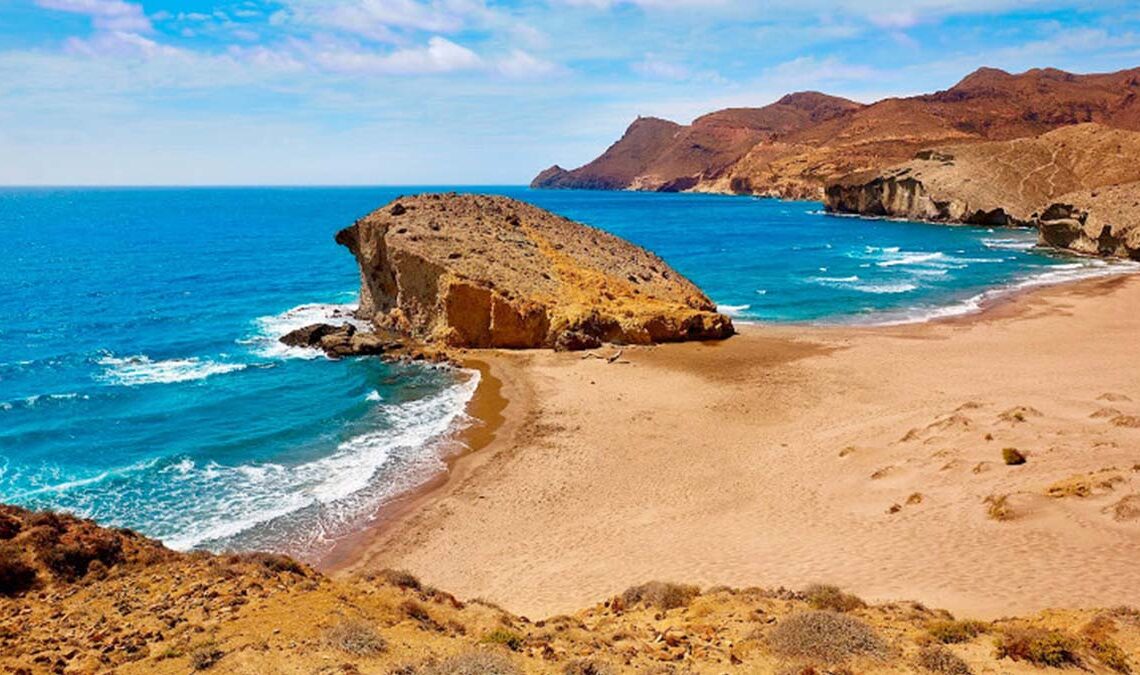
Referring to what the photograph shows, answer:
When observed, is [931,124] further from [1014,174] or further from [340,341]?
[340,341]

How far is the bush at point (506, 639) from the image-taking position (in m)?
9.74

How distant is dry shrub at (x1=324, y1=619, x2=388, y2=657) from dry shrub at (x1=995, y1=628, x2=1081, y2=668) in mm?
7898

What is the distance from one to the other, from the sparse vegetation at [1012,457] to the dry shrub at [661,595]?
1028 centimetres

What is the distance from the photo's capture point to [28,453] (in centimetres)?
2269

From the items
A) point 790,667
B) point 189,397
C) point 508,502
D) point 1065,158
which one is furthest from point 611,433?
point 1065,158

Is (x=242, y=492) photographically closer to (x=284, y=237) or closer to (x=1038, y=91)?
(x=284, y=237)

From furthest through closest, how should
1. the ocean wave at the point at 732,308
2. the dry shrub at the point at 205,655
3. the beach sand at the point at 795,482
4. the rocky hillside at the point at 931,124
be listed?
the rocky hillside at the point at 931,124, the ocean wave at the point at 732,308, the beach sand at the point at 795,482, the dry shrub at the point at 205,655

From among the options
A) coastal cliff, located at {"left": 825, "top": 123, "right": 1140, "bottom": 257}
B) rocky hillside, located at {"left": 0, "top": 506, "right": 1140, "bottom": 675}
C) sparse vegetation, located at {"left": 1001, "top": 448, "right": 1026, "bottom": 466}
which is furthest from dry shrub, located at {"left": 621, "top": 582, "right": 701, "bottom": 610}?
coastal cliff, located at {"left": 825, "top": 123, "right": 1140, "bottom": 257}

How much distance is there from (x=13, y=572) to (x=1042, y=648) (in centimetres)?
1344

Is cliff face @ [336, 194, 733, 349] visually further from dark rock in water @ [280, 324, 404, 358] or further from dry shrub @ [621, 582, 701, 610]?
dry shrub @ [621, 582, 701, 610]

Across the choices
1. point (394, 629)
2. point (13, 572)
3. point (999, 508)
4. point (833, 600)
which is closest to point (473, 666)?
point (394, 629)

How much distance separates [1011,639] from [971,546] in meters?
5.81

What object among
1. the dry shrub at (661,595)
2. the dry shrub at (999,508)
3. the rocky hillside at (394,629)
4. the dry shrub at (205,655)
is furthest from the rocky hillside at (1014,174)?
the dry shrub at (205,655)

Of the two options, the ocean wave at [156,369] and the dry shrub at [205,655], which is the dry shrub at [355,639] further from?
the ocean wave at [156,369]
